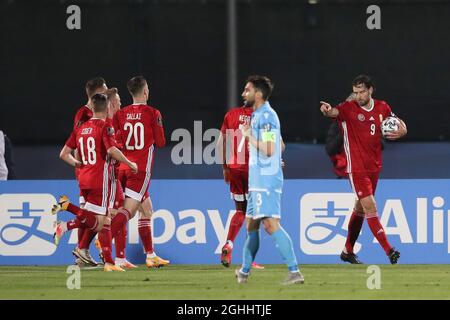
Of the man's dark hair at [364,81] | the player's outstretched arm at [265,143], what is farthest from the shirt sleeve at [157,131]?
the player's outstretched arm at [265,143]

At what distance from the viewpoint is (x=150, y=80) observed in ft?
61.3

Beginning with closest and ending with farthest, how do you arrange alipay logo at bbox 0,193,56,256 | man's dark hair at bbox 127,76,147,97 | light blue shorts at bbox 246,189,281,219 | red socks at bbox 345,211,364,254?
light blue shorts at bbox 246,189,281,219 → man's dark hair at bbox 127,76,147,97 → red socks at bbox 345,211,364,254 → alipay logo at bbox 0,193,56,256

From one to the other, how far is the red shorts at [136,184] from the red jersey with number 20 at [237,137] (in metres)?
0.75

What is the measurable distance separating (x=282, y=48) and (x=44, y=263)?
6.13 m

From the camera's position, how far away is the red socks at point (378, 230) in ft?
41.0

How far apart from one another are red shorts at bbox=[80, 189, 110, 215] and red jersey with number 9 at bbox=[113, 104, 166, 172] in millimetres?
440

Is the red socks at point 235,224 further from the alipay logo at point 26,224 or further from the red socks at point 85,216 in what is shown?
the alipay logo at point 26,224

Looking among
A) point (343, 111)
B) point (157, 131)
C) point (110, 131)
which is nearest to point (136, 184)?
point (157, 131)

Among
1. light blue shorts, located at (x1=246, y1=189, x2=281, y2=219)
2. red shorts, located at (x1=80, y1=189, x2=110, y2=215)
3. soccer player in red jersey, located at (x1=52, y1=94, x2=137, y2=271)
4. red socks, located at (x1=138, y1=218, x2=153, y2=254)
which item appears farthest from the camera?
red socks, located at (x1=138, y1=218, x2=153, y2=254)

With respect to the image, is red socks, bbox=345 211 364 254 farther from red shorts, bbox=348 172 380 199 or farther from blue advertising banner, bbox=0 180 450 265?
blue advertising banner, bbox=0 180 450 265

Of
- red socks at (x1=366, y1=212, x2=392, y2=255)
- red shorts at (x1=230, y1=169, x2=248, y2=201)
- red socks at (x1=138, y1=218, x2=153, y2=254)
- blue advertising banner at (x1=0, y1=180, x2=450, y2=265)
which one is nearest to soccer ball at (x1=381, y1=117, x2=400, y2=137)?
red socks at (x1=366, y1=212, x2=392, y2=255)

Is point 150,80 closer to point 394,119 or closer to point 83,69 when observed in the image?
point 83,69

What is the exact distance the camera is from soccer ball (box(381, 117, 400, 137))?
12.7m
